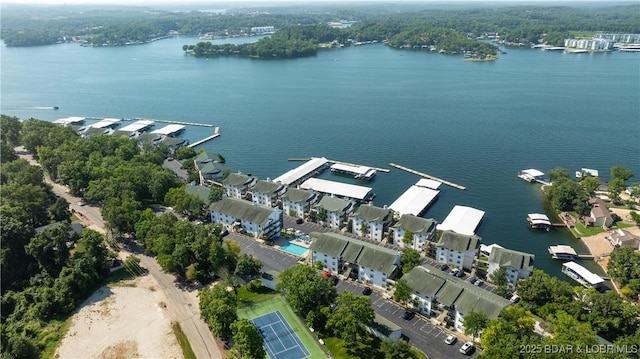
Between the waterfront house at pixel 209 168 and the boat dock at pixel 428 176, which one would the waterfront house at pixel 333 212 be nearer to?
the waterfront house at pixel 209 168

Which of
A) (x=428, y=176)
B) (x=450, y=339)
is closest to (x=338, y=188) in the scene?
(x=428, y=176)

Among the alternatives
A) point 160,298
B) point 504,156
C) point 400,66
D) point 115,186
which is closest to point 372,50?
point 400,66

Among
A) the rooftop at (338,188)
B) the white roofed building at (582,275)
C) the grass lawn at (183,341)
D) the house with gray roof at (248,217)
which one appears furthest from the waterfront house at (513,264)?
the grass lawn at (183,341)

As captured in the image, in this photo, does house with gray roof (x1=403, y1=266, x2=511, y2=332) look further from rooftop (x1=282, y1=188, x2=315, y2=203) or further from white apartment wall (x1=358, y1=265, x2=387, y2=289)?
rooftop (x1=282, y1=188, x2=315, y2=203)

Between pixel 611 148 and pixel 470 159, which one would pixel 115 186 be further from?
pixel 611 148

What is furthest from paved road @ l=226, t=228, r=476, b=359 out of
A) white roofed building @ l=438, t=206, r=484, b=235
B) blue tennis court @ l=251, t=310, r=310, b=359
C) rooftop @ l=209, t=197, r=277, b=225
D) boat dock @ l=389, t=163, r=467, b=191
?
boat dock @ l=389, t=163, r=467, b=191
